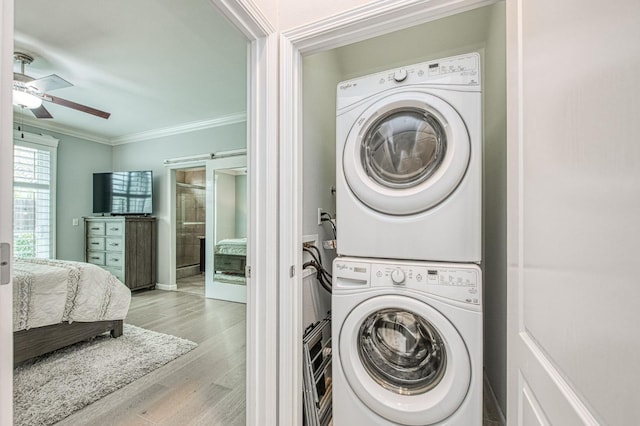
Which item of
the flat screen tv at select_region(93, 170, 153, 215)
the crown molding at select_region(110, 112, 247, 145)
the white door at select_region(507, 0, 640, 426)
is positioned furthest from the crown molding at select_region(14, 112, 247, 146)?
the white door at select_region(507, 0, 640, 426)

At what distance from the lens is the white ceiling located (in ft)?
6.56

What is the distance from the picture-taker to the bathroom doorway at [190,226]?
565 cm

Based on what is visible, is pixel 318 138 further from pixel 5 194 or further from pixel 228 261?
pixel 228 261

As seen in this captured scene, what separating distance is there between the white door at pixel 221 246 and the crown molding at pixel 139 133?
1.88 ft

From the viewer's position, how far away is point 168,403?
5.65ft

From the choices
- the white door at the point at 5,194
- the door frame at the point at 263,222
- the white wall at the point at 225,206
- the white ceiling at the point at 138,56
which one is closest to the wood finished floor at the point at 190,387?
the door frame at the point at 263,222

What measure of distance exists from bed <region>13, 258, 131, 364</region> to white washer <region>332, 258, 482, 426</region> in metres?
2.42

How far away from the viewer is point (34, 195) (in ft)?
13.1

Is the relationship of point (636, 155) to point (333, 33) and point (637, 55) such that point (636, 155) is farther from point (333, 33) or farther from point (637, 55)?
point (333, 33)

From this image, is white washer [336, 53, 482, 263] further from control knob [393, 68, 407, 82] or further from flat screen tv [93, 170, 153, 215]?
flat screen tv [93, 170, 153, 215]

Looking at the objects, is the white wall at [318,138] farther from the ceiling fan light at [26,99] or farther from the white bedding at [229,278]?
the ceiling fan light at [26,99]

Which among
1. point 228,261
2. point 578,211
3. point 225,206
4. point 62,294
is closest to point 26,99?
point 62,294

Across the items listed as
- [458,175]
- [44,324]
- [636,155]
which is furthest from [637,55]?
[44,324]

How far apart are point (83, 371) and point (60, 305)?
0.60 m
